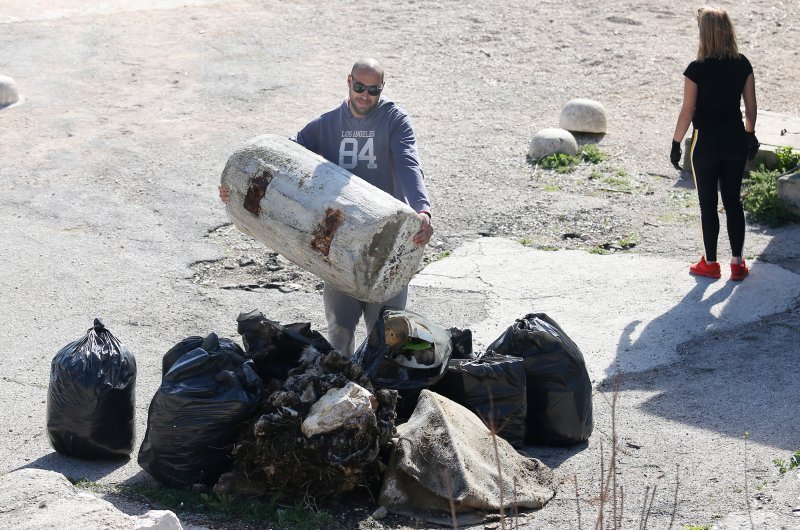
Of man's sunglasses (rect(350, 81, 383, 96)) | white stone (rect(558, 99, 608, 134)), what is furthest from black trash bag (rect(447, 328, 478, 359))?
white stone (rect(558, 99, 608, 134))

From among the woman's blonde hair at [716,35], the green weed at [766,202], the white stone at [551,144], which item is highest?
the woman's blonde hair at [716,35]

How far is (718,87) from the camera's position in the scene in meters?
7.11

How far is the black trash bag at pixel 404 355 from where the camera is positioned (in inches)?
203

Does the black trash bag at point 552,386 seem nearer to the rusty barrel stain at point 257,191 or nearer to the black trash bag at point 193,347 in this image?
the black trash bag at point 193,347

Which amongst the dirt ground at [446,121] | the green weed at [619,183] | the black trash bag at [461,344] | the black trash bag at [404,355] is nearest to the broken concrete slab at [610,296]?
the dirt ground at [446,121]

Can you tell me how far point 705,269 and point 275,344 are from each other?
11.4 ft

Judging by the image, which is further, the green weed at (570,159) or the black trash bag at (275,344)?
the green weed at (570,159)

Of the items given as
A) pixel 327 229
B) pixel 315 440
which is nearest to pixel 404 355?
pixel 327 229

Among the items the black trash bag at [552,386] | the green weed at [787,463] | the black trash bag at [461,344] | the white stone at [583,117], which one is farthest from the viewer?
the white stone at [583,117]

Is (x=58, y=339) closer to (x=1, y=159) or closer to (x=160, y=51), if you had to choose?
(x=1, y=159)

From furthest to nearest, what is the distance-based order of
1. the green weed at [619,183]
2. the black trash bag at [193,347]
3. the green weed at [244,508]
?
the green weed at [619,183] → the black trash bag at [193,347] → the green weed at [244,508]

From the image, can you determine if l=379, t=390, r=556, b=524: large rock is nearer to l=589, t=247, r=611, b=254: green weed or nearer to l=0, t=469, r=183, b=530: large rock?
l=0, t=469, r=183, b=530: large rock

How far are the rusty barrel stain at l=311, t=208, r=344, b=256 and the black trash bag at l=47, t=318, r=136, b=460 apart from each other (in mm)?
1097

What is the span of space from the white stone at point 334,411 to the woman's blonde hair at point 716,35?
383 cm
